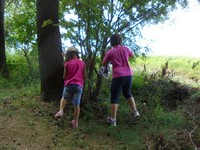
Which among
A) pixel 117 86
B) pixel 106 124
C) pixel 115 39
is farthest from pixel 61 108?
pixel 115 39

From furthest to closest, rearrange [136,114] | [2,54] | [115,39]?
[2,54], [136,114], [115,39]

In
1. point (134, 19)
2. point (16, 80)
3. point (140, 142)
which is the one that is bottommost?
point (140, 142)

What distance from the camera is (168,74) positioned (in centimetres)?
998

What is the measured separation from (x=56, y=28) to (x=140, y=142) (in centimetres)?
311

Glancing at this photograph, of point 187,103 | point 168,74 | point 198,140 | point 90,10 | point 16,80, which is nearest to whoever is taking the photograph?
point 198,140

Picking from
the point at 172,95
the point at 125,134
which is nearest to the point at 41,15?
the point at 125,134

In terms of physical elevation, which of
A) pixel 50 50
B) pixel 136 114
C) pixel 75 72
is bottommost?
pixel 136 114

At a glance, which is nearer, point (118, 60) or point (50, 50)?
point (118, 60)

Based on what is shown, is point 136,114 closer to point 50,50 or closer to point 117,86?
point 117,86

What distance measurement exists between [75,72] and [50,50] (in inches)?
48.8

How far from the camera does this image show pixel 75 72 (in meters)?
6.76

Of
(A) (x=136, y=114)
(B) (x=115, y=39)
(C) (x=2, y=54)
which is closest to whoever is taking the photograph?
(B) (x=115, y=39)

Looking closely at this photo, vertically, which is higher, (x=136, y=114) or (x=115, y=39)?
(x=115, y=39)

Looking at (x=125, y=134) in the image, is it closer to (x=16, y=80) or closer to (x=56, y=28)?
(x=56, y=28)
